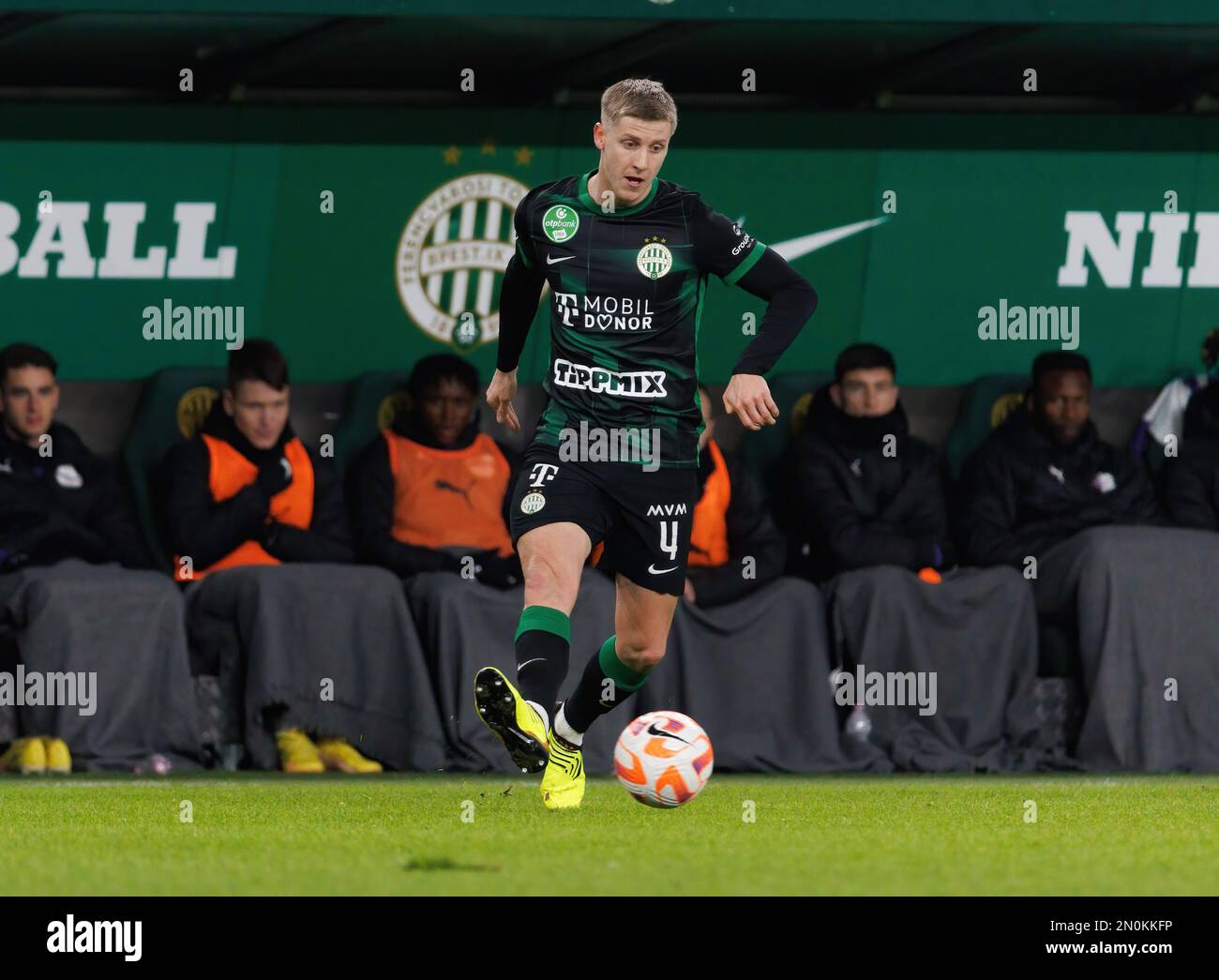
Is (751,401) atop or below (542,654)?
atop

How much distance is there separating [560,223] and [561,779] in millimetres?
1668

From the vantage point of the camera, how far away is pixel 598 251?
678 centimetres

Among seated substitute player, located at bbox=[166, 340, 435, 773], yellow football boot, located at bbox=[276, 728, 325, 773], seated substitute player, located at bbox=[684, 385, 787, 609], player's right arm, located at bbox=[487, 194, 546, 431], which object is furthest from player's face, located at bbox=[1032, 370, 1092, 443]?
player's right arm, located at bbox=[487, 194, 546, 431]

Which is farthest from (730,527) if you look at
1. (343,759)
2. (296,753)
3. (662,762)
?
(662,762)

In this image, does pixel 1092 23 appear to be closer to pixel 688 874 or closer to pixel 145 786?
pixel 145 786

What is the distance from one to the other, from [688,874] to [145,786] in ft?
11.8

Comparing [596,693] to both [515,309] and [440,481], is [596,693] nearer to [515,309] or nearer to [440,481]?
[515,309]

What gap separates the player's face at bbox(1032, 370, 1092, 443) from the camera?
1045cm

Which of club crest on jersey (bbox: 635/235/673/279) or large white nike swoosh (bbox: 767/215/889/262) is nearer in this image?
club crest on jersey (bbox: 635/235/673/279)

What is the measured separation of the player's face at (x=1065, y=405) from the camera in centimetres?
1045

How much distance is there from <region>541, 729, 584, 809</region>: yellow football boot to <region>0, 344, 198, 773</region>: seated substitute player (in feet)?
8.42

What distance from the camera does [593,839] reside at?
5.74 m

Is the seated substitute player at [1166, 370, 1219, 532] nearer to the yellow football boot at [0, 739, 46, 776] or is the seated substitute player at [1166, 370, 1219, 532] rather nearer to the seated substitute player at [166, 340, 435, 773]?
the seated substitute player at [166, 340, 435, 773]

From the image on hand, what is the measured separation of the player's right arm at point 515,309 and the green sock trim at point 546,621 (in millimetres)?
762
